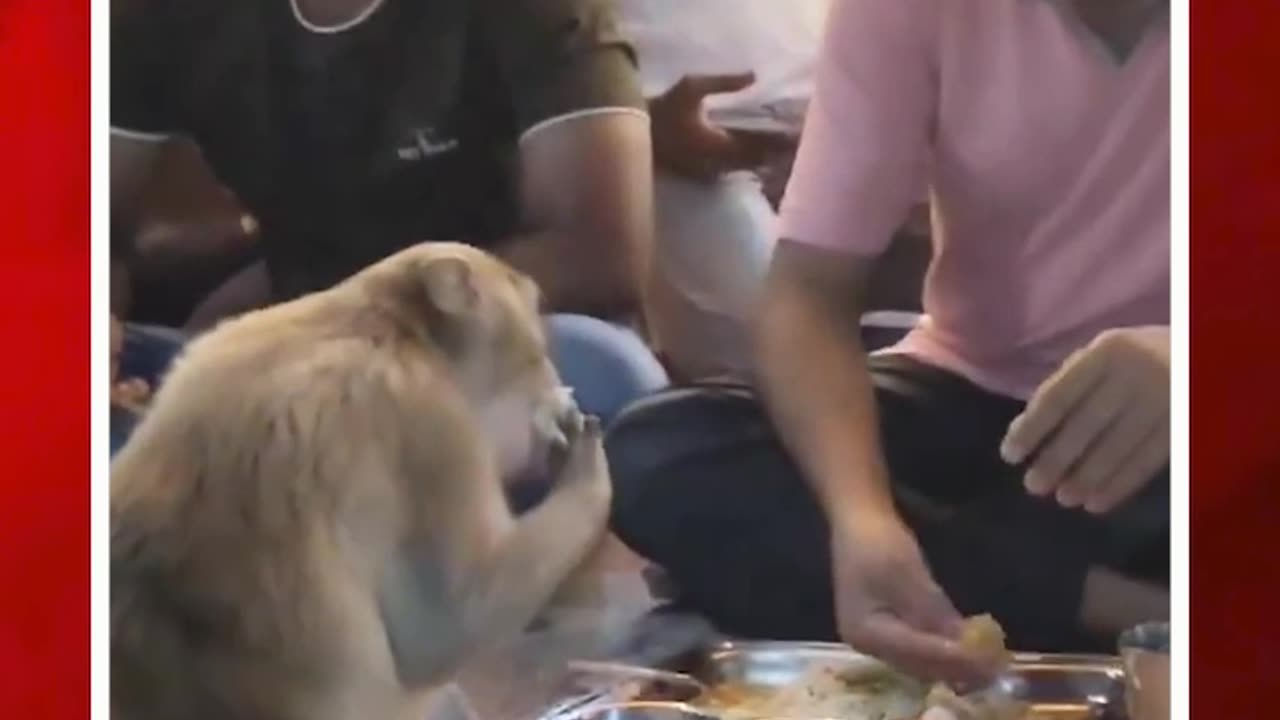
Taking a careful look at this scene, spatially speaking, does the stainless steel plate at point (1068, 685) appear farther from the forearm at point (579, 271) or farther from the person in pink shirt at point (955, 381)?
the forearm at point (579, 271)

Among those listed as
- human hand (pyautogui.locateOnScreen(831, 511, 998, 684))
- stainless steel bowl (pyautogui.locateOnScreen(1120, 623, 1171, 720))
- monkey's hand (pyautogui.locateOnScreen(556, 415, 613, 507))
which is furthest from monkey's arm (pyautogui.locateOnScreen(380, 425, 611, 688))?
stainless steel bowl (pyautogui.locateOnScreen(1120, 623, 1171, 720))

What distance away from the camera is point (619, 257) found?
4.87 ft

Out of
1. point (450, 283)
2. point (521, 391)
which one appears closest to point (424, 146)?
point (450, 283)

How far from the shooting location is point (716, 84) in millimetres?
1465

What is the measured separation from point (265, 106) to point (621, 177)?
0.32m

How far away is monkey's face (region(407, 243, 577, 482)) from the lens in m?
1.49

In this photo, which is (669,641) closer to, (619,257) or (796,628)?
(796,628)

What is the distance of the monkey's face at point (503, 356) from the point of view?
1490mm

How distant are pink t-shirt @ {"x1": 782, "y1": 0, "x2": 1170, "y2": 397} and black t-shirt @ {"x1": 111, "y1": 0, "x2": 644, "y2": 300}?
191mm

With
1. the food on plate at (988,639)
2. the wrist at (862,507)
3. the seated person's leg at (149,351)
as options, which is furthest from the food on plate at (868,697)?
the seated person's leg at (149,351)

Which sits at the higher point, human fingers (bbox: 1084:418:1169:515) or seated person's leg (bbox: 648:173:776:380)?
seated person's leg (bbox: 648:173:776:380)
